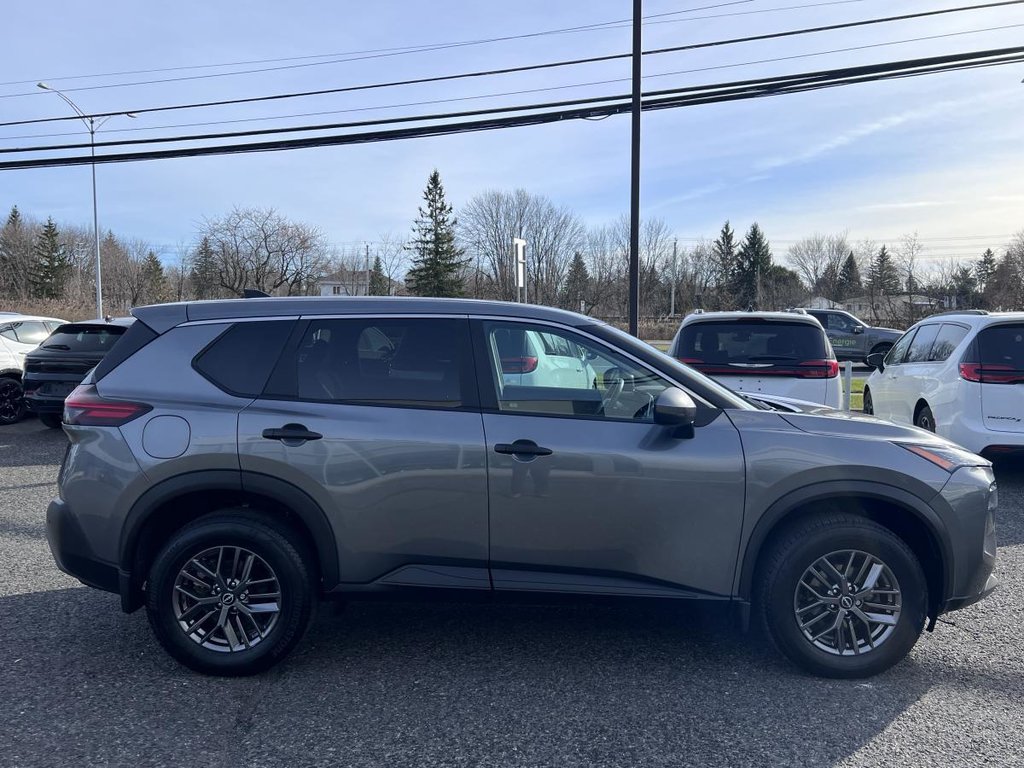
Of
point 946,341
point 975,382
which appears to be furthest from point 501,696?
point 946,341

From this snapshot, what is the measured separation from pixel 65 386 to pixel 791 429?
33.0 ft

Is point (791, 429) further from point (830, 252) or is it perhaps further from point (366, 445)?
point (830, 252)

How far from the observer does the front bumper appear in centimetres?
367

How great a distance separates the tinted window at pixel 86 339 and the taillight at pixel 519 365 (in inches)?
338

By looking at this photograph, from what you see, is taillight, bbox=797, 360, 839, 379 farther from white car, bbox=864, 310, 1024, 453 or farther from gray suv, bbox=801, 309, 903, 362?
gray suv, bbox=801, 309, 903, 362

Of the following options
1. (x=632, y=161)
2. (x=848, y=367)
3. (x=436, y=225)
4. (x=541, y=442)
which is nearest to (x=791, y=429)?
(x=541, y=442)

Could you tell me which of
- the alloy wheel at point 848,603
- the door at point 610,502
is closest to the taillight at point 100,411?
the door at point 610,502

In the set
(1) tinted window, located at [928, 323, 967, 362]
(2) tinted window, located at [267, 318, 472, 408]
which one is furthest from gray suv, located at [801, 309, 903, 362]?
(2) tinted window, located at [267, 318, 472, 408]

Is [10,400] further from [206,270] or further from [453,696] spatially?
[206,270]

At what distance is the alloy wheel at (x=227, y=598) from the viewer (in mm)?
3646

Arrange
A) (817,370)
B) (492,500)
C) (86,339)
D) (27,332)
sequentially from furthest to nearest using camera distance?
(27,332) < (86,339) < (817,370) < (492,500)

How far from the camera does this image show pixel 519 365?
3.87m

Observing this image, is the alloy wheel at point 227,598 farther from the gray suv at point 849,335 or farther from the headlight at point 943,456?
the gray suv at point 849,335

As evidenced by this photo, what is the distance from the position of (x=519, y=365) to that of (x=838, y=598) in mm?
1934
